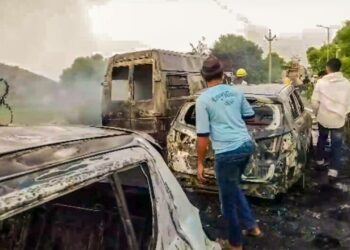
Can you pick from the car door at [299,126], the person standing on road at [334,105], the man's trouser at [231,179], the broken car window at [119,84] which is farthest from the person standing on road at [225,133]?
the broken car window at [119,84]

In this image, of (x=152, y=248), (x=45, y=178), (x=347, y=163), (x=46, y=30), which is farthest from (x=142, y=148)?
(x=46, y=30)

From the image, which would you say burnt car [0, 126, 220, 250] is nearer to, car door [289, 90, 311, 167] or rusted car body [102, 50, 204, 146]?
car door [289, 90, 311, 167]

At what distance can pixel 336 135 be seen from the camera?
6.86 m

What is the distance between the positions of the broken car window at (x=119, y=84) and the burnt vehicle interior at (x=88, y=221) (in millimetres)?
7057

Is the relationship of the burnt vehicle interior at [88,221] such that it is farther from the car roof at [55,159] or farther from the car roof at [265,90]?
the car roof at [265,90]

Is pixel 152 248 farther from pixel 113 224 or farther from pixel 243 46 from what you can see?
pixel 243 46

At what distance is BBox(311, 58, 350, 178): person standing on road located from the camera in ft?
22.2

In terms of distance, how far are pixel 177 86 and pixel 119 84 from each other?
1212 millimetres

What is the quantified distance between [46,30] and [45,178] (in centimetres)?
1622

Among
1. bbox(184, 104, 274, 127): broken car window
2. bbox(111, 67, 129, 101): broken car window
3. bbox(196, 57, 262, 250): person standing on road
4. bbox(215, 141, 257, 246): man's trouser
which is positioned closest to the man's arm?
bbox(196, 57, 262, 250): person standing on road

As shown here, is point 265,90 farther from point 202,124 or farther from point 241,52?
point 241,52

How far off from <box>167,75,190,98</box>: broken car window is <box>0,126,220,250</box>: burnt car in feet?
23.1

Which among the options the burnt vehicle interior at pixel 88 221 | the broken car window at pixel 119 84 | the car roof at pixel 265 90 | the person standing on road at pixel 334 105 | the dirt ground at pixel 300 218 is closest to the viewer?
the burnt vehicle interior at pixel 88 221

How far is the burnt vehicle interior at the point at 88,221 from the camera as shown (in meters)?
2.22
